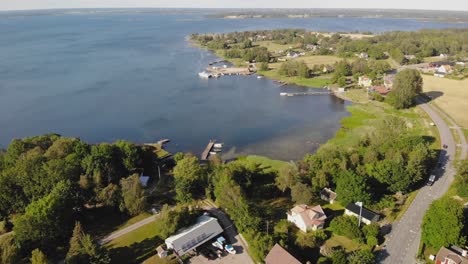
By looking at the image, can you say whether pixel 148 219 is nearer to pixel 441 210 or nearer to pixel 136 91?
pixel 441 210

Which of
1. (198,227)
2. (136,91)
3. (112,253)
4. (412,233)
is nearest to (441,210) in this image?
(412,233)

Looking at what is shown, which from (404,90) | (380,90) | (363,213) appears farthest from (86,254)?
(380,90)

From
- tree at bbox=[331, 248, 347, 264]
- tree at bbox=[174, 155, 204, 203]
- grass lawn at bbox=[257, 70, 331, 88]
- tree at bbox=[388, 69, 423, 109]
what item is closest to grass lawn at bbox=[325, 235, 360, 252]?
tree at bbox=[331, 248, 347, 264]

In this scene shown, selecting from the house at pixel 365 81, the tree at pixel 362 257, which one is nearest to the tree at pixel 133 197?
the tree at pixel 362 257

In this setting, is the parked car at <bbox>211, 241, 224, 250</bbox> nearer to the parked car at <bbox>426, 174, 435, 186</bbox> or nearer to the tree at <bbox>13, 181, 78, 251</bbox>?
the tree at <bbox>13, 181, 78, 251</bbox>

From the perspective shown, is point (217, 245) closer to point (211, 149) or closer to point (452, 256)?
point (452, 256)

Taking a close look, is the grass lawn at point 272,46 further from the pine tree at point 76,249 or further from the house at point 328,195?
the pine tree at point 76,249

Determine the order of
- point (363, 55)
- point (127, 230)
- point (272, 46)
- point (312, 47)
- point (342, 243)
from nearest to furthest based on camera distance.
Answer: point (342, 243)
point (127, 230)
point (363, 55)
point (312, 47)
point (272, 46)
